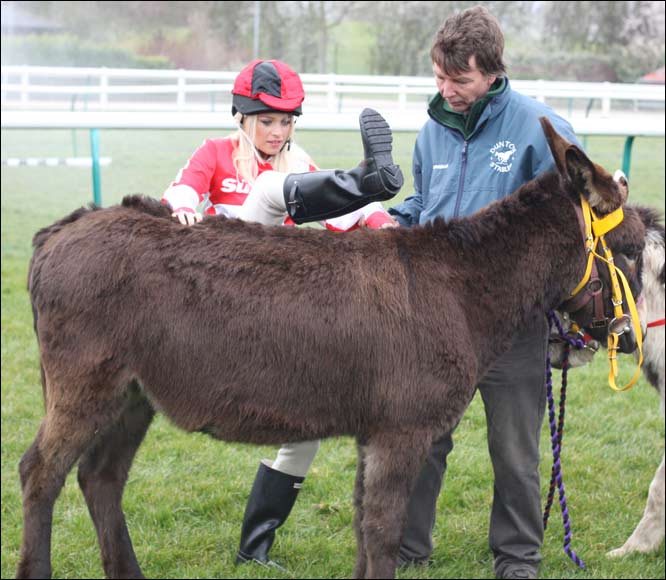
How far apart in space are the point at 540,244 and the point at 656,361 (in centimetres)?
202

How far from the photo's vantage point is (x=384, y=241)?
3314 mm

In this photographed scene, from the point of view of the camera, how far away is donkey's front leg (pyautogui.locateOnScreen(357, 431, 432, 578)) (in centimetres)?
311

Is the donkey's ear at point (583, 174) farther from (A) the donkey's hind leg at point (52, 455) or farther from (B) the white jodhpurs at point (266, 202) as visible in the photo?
(A) the donkey's hind leg at point (52, 455)

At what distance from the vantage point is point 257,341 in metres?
3.11

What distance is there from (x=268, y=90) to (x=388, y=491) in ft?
6.01

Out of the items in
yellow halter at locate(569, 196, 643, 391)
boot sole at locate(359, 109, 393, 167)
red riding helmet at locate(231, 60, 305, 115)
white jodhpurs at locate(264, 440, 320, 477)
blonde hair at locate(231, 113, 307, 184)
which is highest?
red riding helmet at locate(231, 60, 305, 115)

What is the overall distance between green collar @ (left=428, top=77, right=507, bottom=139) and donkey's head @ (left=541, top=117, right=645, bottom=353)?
0.68 meters

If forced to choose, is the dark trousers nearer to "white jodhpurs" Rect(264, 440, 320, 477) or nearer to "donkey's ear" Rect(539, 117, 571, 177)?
"white jodhpurs" Rect(264, 440, 320, 477)

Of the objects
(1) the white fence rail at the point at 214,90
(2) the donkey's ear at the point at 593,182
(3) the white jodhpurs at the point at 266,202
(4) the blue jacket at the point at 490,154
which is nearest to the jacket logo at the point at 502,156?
(4) the blue jacket at the point at 490,154

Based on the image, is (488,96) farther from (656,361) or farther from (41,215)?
(41,215)

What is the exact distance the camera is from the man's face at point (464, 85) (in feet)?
12.5

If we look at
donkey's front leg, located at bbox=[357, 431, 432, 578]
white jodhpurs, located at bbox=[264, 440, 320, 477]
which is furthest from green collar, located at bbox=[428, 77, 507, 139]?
white jodhpurs, located at bbox=[264, 440, 320, 477]

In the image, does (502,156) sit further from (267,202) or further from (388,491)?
(388,491)

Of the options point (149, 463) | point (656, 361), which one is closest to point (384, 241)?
point (656, 361)
